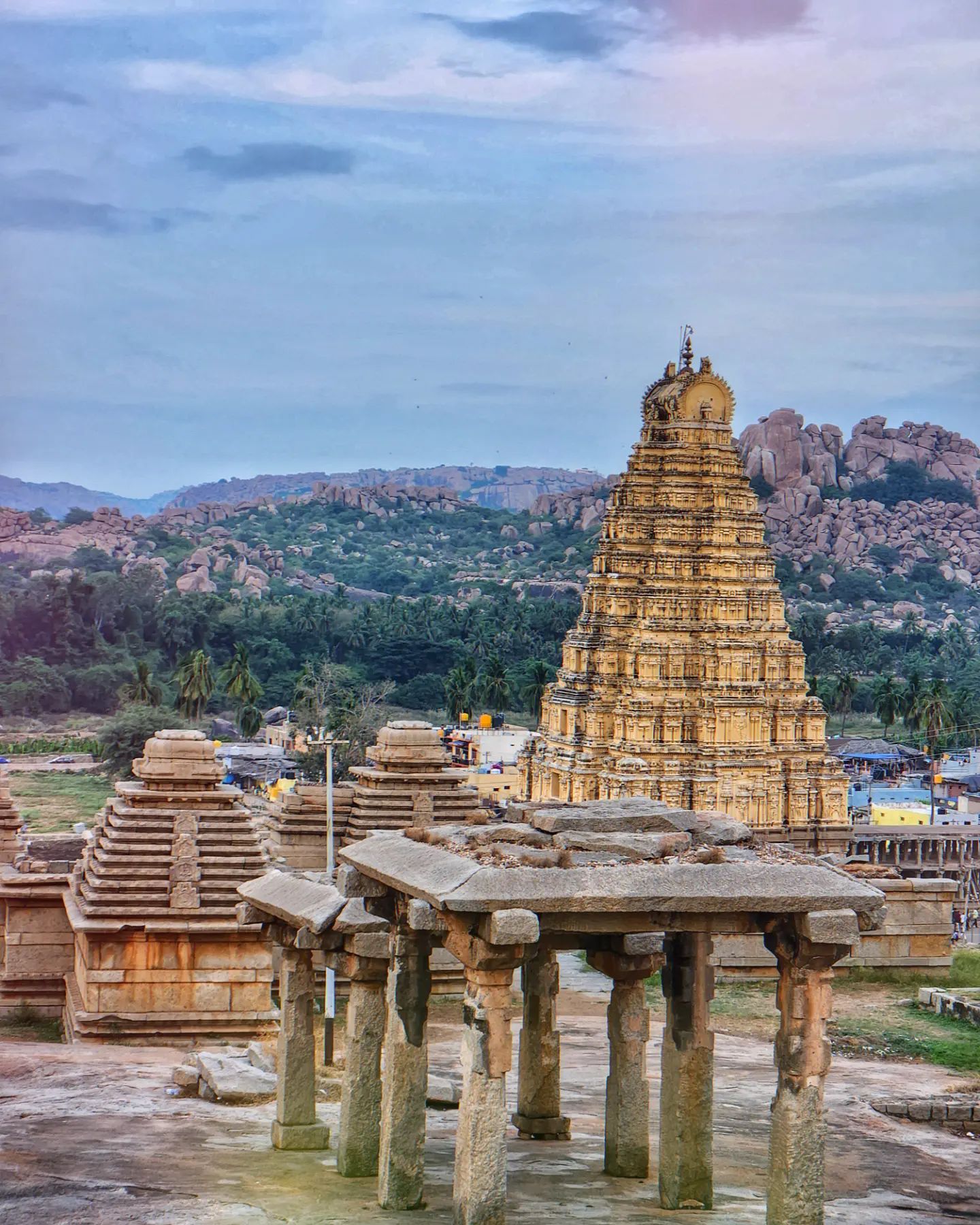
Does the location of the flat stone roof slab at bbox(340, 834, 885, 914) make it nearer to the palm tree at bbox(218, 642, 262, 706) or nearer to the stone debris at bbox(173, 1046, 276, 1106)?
the stone debris at bbox(173, 1046, 276, 1106)

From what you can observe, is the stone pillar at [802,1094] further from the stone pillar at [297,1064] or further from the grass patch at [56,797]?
the grass patch at [56,797]

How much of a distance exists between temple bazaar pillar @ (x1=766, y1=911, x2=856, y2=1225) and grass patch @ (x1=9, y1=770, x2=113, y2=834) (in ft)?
113

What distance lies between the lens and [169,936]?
19.7m

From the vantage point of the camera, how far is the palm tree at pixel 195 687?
70.2m

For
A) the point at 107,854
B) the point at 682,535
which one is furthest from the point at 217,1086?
the point at 682,535

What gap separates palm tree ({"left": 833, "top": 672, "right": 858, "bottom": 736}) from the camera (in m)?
83.9

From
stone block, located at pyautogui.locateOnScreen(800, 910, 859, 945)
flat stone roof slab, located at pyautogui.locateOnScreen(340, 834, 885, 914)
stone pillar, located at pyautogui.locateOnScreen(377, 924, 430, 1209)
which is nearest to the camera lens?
flat stone roof slab, located at pyautogui.locateOnScreen(340, 834, 885, 914)

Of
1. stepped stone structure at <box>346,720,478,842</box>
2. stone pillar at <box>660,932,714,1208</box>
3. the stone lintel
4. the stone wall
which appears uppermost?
stepped stone structure at <box>346,720,478,842</box>

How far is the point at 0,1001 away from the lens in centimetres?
2166

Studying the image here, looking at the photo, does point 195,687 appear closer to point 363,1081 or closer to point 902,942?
point 902,942

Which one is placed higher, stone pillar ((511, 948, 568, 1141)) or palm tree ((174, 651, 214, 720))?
palm tree ((174, 651, 214, 720))

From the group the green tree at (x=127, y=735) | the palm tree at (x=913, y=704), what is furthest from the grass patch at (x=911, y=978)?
the palm tree at (x=913, y=704)

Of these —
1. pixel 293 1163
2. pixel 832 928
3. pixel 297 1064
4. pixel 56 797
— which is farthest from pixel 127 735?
pixel 832 928

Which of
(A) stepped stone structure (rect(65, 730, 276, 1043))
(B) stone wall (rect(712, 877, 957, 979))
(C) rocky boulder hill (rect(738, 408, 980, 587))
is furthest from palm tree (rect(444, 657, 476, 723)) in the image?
(C) rocky boulder hill (rect(738, 408, 980, 587))
